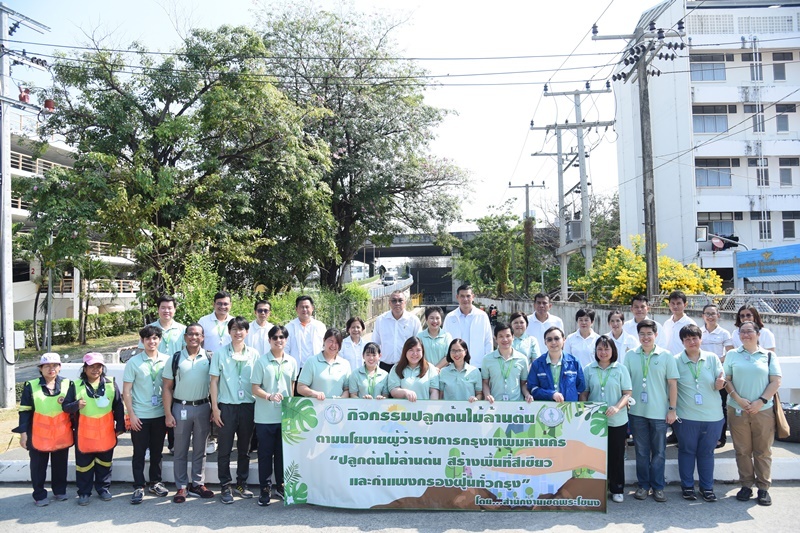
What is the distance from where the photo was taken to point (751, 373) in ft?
19.2

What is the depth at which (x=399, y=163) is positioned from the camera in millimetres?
24906

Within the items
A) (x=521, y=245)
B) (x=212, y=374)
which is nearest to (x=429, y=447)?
(x=212, y=374)

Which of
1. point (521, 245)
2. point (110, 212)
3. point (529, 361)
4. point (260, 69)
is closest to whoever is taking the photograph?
point (529, 361)

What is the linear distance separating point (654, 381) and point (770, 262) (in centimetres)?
2209

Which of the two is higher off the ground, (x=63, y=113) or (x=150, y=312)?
(x=63, y=113)

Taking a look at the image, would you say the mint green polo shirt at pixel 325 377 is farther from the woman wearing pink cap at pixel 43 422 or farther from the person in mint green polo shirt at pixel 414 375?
the woman wearing pink cap at pixel 43 422

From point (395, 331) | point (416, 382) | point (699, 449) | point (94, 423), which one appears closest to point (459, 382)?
point (416, 382)

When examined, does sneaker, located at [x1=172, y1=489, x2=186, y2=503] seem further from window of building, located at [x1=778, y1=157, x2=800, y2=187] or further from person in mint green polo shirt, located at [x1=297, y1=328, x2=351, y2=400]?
window of building, located at [x1=778, y1=157, x2=800, y2=187]

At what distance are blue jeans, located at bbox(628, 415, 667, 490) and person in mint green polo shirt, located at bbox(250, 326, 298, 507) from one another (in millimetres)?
3433

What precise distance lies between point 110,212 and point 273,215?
6514 mm

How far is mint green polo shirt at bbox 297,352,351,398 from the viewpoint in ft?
19.9

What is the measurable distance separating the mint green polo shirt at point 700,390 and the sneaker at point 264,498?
4041 millimetres

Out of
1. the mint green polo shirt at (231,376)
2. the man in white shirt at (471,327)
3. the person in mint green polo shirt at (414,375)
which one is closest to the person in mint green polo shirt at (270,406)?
the mint green polo shirt at (231,376)

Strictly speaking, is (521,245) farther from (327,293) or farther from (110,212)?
(110,212)
